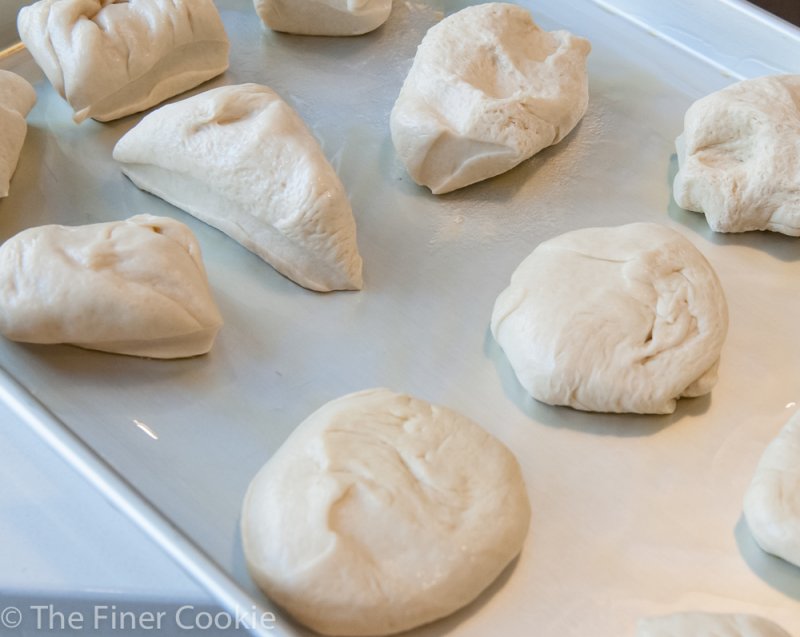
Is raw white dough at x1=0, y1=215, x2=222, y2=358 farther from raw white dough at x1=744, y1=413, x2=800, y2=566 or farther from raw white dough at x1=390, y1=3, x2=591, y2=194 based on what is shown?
raw white dough at x1=744, y1=413, x2=800, y2=566

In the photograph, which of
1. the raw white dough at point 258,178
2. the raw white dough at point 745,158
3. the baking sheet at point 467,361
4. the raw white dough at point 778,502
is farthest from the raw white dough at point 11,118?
the raw white dough at point 778,502

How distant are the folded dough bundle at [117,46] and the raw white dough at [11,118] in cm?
6

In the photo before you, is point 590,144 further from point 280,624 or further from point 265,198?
point 280,624

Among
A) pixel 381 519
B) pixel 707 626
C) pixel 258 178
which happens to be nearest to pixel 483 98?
pixel 258 178

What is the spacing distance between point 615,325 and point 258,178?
25.7 inches

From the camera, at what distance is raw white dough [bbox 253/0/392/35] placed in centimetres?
205

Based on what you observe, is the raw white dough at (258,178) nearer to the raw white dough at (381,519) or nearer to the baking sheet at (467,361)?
the baking sheet at (467,361)

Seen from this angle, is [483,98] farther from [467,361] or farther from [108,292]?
[108,292]

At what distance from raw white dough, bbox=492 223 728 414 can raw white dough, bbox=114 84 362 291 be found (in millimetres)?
315

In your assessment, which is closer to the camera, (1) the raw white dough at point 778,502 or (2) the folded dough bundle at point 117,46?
(1) the raw white dough at point 778,502

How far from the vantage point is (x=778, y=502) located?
131cm

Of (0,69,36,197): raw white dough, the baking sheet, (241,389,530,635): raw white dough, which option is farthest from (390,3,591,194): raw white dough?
(0,69,36,197): raw white dough

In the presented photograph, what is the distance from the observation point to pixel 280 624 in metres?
1.18

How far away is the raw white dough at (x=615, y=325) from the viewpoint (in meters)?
1.45
